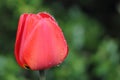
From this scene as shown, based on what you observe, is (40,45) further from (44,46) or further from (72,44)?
(72,44)

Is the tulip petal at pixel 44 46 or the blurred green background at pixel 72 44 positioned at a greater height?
the tulip petal at pixel 44 46

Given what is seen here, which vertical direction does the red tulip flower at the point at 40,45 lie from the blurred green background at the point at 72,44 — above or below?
above

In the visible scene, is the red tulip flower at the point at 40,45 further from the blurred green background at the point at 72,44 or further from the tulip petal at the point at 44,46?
the blurred green background at the point at 72,44

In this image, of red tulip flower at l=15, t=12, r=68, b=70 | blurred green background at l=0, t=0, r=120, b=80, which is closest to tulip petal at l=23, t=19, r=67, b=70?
red tulip flower at l=15, t=12, r=68, b=70

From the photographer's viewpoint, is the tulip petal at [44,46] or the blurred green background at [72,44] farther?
the blurred green background at [72,44]

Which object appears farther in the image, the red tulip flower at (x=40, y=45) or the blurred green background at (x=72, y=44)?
the blurred green background at (x=72, y=44)

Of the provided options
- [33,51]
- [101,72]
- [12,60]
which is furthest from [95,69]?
[33,51]

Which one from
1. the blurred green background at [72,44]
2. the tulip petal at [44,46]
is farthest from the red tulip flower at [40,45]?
the blurred green background at [72,44]
